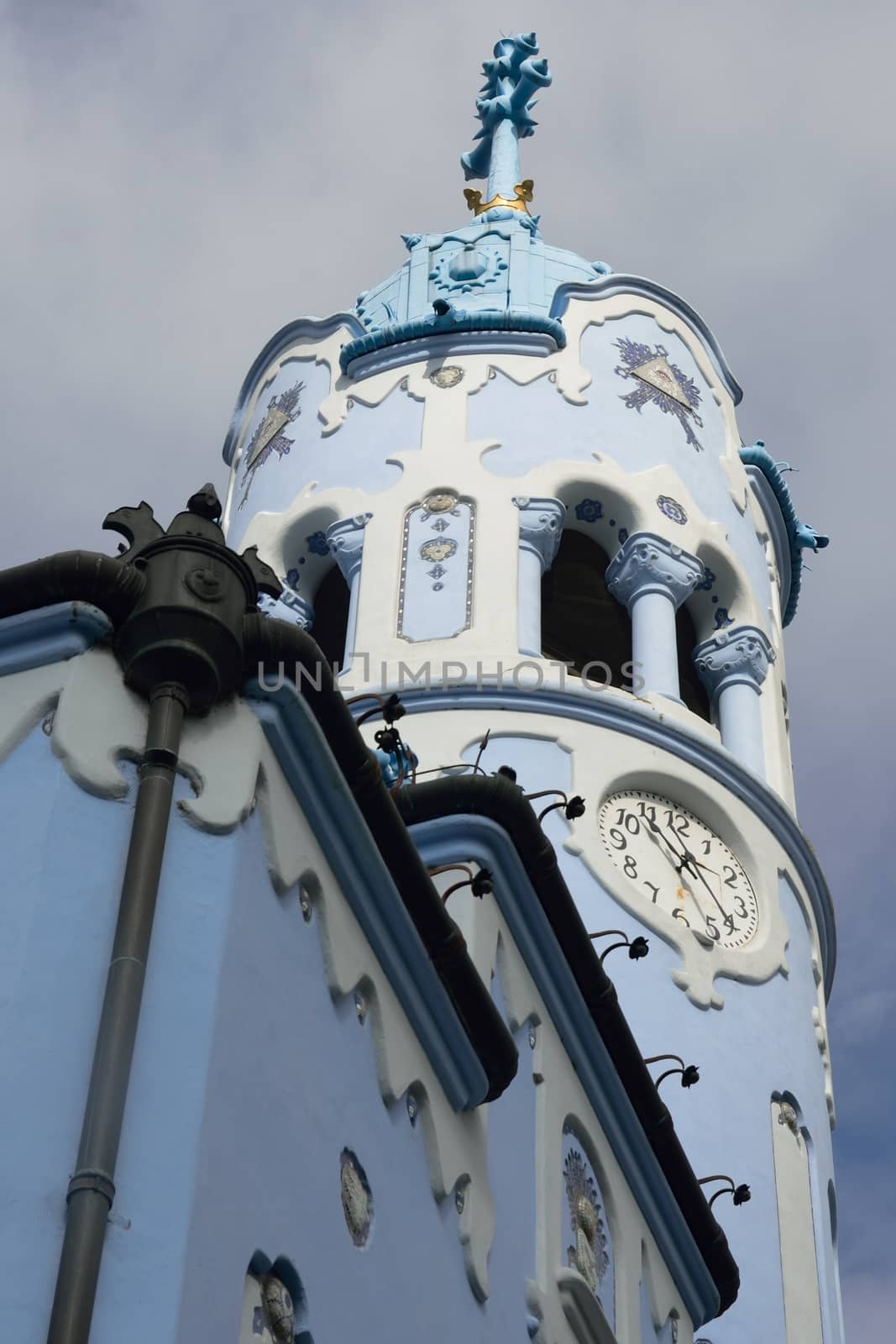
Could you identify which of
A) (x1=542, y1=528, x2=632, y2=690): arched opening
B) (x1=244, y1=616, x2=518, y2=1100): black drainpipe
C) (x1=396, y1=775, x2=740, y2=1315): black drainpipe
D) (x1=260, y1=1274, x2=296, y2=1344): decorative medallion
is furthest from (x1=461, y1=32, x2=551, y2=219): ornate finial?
(x1=260, y1=1274, x2=296, y2=1344): decorative medallion

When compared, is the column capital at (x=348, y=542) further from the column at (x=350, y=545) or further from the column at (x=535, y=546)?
the column at (x=535, y=546)

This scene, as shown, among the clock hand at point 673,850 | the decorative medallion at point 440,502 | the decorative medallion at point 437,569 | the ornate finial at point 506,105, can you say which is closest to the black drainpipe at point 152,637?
the clock hand at point 673,850

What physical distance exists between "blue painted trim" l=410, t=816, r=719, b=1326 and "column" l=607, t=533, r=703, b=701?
6.33 m

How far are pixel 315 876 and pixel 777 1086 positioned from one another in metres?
7.98

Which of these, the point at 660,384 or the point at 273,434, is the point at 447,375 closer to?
the point at 273,434

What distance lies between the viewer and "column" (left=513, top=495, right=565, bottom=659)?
18719 millimetres

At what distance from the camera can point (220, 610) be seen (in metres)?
9.17

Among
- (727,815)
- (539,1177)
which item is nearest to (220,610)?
(539,1177)

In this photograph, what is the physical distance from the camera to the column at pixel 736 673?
1956cm

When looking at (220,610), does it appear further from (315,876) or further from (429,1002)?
(429,1002)

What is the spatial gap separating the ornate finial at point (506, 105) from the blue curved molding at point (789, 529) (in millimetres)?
4917

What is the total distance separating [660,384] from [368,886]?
12214mm

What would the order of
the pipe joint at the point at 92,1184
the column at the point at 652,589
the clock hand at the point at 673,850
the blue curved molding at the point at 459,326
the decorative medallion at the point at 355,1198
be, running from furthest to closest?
1. the blue curved molding at the point at 459,326
2. the column at the point at 652,589
3. the clock hand at the point at 673,850
4. the decorative medallion at the point at 355,1198
5. the pipe joint at the point at 92,1184

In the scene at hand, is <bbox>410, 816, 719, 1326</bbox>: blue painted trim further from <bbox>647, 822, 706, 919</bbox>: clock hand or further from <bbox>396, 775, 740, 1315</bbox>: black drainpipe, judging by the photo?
<bbox>647, 822, 706, 919</bbox>: clock hand
